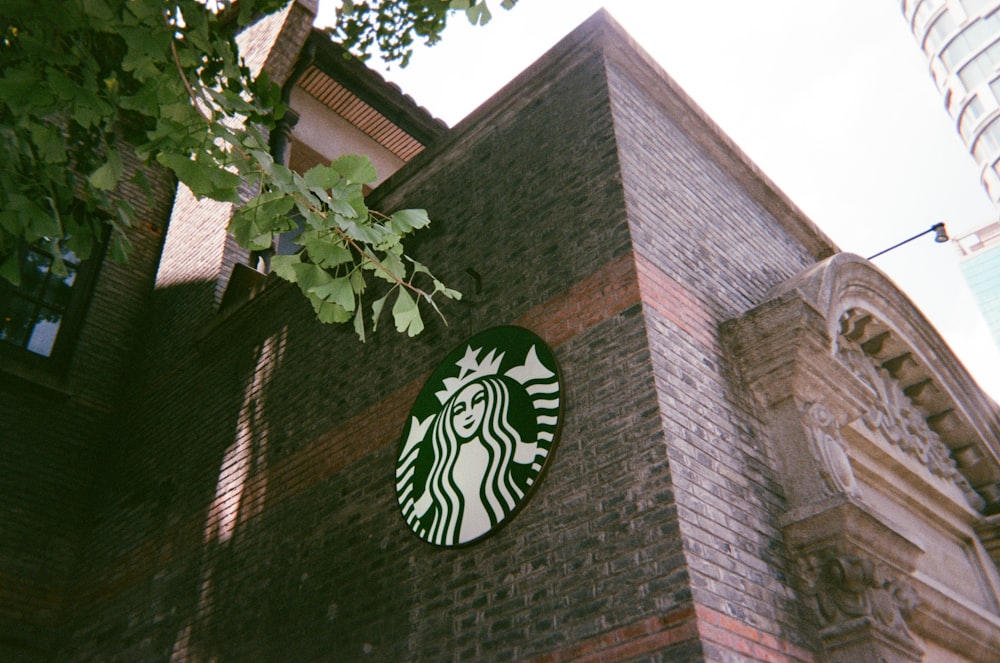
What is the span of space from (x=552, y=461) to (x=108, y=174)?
289cm

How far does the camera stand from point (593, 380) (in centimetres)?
484

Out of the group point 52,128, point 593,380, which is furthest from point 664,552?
point 52,128

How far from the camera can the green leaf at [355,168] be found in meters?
3.80

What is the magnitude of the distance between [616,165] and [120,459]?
690 cm

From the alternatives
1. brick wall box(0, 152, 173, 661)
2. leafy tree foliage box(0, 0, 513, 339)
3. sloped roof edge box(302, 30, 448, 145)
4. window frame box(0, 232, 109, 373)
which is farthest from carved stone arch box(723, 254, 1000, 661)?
window frame box(0, 232, 109, 373)

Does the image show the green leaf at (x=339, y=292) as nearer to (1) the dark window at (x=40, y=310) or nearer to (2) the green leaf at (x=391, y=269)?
(2) the green leaf at (x=391, y=269)

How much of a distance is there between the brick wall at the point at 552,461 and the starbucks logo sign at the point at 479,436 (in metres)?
0.12

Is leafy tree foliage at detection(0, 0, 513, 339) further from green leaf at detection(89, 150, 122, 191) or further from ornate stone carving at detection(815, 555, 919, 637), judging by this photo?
ornate stone carving at detection(815, 555, 919, 637)

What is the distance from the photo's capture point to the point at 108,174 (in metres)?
3.71

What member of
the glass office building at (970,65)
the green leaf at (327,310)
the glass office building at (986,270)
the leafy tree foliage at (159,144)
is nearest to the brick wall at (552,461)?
the leafy tree foliage at (159,144)

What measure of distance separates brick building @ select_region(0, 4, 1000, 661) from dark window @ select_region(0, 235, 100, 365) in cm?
21

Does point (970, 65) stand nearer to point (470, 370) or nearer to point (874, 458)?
point (874, 458)

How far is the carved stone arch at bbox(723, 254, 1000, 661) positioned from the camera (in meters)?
4.67

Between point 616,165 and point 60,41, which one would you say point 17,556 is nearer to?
point 60,41
